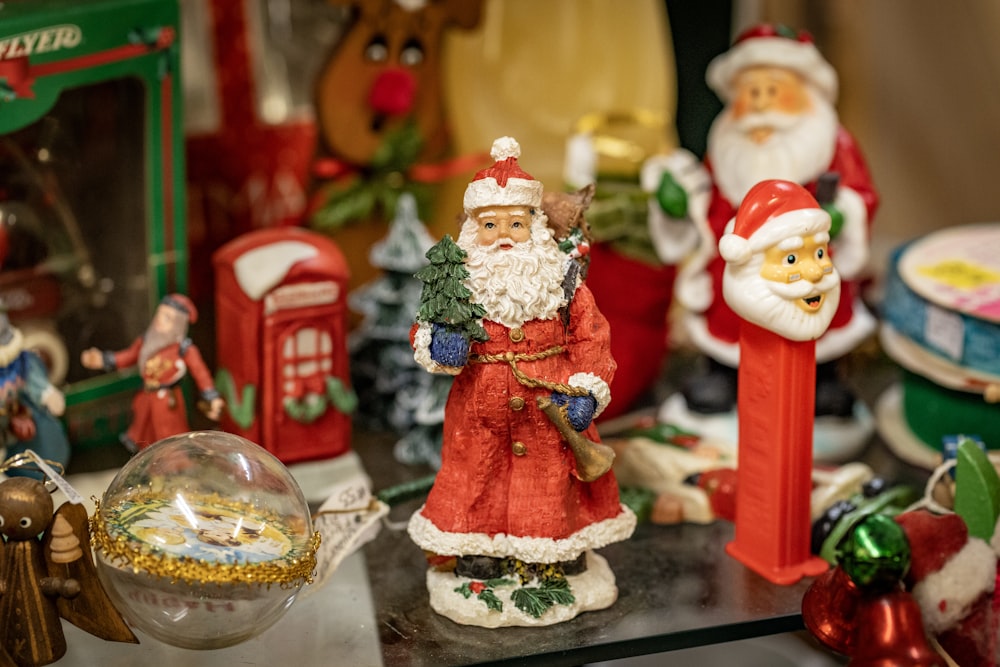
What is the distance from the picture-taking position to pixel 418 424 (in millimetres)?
2543

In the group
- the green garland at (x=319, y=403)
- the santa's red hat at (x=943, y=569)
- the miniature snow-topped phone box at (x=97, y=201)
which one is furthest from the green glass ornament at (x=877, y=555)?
the miniature snow-topped phone box at (x=97, y=201)

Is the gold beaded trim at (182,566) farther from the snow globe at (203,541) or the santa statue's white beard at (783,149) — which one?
the santa statue's white beard at (783,149)

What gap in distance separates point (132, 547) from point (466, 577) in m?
0.51

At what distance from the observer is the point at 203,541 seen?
1.76m

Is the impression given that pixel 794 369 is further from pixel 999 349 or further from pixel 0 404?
pixel 0 404

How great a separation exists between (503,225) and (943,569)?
0.77 m

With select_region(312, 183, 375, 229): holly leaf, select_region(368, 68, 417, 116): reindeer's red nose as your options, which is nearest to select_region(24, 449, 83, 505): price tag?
select_region(312, 183, 375, 229): holly leaf

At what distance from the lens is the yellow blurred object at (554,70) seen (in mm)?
2965

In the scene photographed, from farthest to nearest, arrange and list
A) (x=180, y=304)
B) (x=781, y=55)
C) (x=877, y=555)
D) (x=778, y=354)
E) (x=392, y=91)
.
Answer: (x=392, y=91), (x=781, y=55), (x=180, y=304), (x=778, y=354), (x=877, y=555)

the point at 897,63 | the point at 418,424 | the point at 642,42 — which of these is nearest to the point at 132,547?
the point at 418,424

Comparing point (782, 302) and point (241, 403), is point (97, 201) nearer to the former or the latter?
point (241, 403)

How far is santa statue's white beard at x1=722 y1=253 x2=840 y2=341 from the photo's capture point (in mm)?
1986

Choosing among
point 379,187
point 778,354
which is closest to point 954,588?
point 778,354

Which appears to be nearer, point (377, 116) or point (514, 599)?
point (514, 599)
